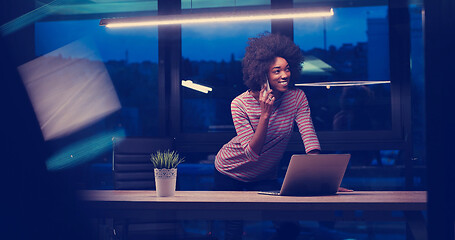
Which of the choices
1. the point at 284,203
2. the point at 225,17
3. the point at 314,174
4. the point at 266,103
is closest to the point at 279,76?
the point at 266,103

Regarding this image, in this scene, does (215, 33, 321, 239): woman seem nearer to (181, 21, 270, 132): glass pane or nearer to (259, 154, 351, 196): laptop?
(259, 154, 351, 196): laptop

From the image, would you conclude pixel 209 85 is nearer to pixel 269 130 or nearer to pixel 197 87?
pixel 197 87

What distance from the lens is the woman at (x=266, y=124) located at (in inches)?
102

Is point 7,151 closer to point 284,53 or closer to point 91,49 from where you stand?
point 284,53

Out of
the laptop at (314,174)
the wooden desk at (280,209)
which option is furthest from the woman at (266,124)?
the wooden desk at (280,209)

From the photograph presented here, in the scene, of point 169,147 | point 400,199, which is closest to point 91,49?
point 169,147

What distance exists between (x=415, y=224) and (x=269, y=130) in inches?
42.7

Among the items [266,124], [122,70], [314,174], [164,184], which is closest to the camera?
[314,174]

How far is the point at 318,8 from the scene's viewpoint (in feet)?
10.6

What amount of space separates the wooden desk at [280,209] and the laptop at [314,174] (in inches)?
3.1

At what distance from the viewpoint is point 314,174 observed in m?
2.01

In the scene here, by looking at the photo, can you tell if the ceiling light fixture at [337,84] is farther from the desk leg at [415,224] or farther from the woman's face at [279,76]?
the desk leg at [415,224]

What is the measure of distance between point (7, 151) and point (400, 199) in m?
1.67

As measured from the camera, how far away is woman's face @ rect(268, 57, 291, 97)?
2.93 m
